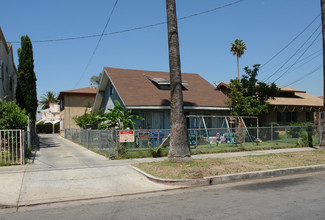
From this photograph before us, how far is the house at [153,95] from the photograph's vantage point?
18422 millimetres

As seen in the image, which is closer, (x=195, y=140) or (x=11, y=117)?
(x=11, y=117)

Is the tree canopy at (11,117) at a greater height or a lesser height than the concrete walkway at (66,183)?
greater

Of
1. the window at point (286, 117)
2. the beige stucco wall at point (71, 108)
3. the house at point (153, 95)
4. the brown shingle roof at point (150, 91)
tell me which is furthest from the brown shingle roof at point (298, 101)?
the beige stucco wall at point (71, 108)

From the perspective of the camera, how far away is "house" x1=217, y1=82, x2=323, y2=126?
25.1m

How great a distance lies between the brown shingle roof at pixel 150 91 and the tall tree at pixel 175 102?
618 cm

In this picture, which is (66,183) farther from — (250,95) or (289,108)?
(289,108)

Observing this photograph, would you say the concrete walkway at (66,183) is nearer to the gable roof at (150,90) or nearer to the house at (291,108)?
the gable roof at (150,90)

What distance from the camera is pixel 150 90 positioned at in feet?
67.6

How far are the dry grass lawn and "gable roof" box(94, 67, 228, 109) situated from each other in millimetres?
7016

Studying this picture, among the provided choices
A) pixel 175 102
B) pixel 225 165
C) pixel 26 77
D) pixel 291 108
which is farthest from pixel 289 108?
pixel 26 77

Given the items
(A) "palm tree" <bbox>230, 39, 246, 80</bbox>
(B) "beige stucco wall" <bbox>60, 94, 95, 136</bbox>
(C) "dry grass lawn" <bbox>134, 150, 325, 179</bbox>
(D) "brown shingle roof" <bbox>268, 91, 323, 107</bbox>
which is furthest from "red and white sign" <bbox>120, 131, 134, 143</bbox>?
(A) "palm tree" <bbox>230, 39, 246, 80</bbox>

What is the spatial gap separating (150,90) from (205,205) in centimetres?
1470

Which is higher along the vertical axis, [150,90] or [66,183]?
[150,90]

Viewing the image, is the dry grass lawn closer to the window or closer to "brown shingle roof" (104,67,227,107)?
"brown shingle roof" (104,67,227,107)
